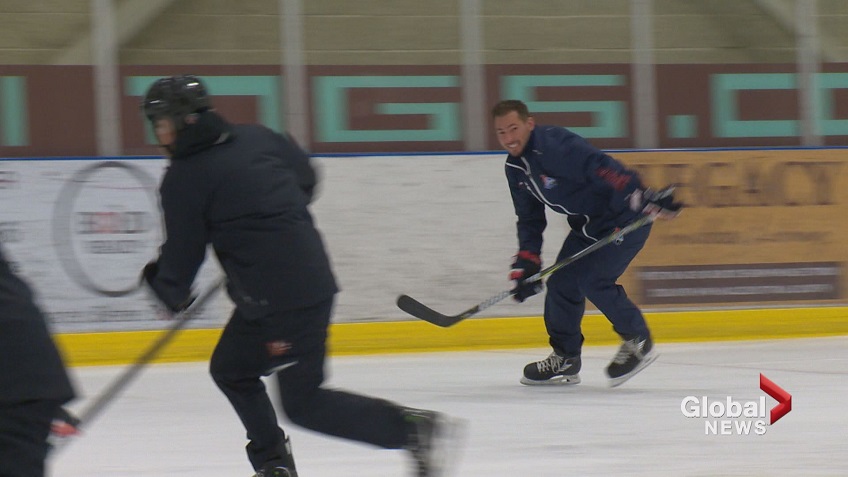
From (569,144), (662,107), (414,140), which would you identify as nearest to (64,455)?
(569,144)

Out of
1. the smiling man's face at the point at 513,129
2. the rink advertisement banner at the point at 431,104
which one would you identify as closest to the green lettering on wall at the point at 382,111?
the rink advertisement banner at the point at 431,104

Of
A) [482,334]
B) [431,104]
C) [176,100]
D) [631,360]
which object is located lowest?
[482,334]

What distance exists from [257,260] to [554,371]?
2.56 metres

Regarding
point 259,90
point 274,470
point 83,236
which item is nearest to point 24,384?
point 274,470

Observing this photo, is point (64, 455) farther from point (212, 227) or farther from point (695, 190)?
point (695, 190)

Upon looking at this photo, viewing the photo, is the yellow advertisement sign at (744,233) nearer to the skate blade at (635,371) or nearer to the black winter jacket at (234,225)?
the skate blade at (635,371)

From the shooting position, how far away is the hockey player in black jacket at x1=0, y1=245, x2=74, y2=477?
187 centimetres

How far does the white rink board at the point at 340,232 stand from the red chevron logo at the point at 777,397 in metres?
1.96

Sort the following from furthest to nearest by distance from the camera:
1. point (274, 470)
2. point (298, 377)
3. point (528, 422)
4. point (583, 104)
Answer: point (583, 104)
point (528, 422)
point (274, 470)
point (298, 377)

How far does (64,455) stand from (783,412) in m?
2.35

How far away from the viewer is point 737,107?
7219mm

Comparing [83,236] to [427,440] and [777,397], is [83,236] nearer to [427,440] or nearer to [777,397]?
[777,397]

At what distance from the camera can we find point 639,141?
23.1 ft

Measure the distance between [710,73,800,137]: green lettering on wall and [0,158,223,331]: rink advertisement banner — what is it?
10.7ft
